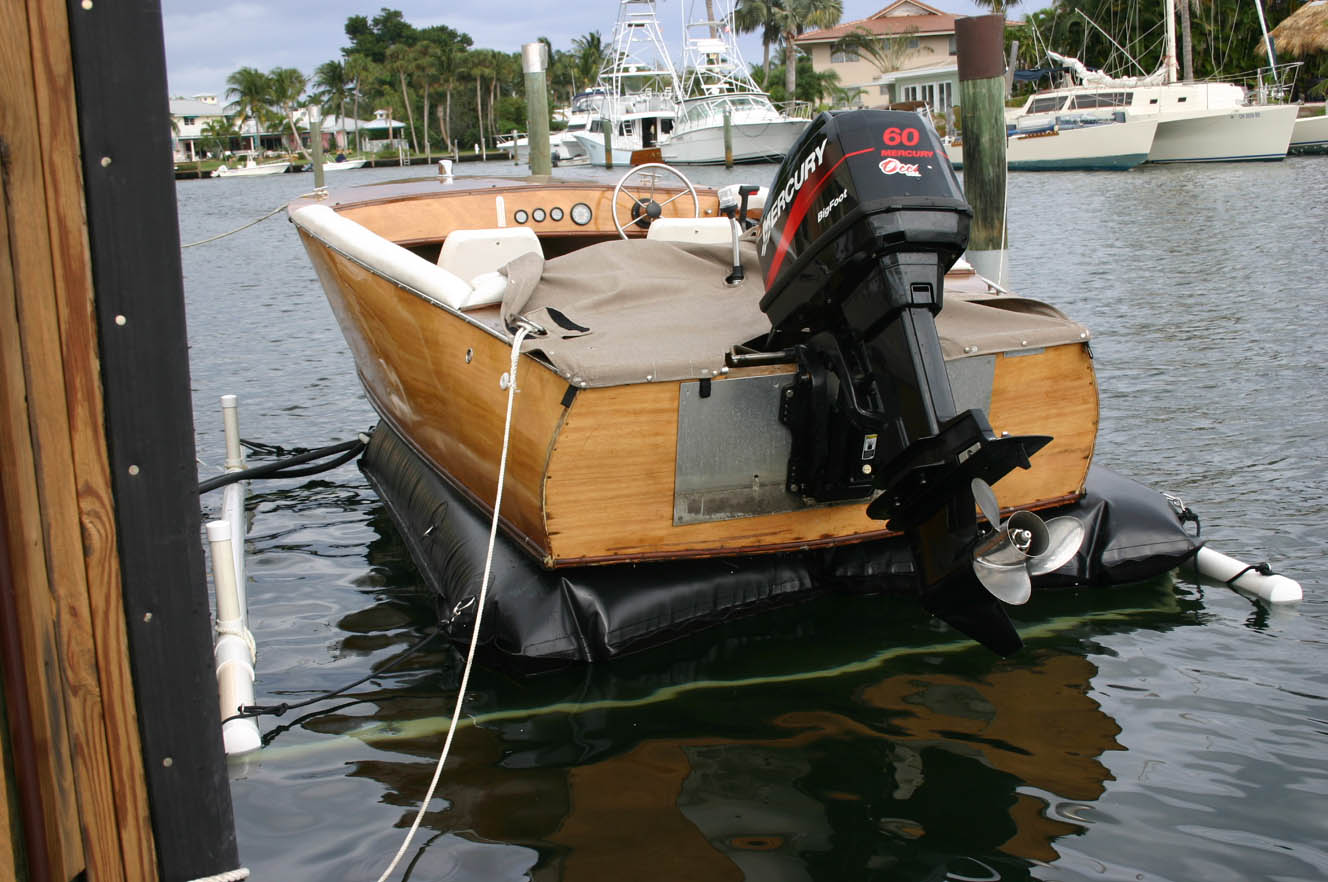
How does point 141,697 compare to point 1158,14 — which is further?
point 1158,14

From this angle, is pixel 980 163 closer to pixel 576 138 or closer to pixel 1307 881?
pixel 1307 881

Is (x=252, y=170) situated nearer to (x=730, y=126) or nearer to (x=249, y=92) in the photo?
(x=249, y=92)

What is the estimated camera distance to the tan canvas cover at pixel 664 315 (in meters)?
3.65

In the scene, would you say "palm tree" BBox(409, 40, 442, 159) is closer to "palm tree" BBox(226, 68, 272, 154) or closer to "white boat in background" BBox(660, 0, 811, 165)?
"palm tree" BBox(226, 68, 272, 154)

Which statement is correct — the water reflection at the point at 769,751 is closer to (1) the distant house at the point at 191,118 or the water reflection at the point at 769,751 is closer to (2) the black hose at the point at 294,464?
(2) the black hose at the point at 294,464

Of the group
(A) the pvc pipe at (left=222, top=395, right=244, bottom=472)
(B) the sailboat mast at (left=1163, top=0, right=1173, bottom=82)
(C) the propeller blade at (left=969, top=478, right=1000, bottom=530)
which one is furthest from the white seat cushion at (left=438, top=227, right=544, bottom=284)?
(B) the sailboat mast at (left=1163, top=0, right=1173, bottom=82)

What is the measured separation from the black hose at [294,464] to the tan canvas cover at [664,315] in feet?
7.82

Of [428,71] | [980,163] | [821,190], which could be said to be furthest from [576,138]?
[821,190]

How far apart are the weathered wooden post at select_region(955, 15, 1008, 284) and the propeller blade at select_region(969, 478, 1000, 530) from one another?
12.8 ft

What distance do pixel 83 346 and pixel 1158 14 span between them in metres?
45.6

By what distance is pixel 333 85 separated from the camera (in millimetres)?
95688

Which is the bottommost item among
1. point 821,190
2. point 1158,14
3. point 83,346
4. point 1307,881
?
point 1307,881

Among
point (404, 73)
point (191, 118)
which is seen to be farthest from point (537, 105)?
point (191, 118)

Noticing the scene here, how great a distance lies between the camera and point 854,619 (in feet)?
14.6
